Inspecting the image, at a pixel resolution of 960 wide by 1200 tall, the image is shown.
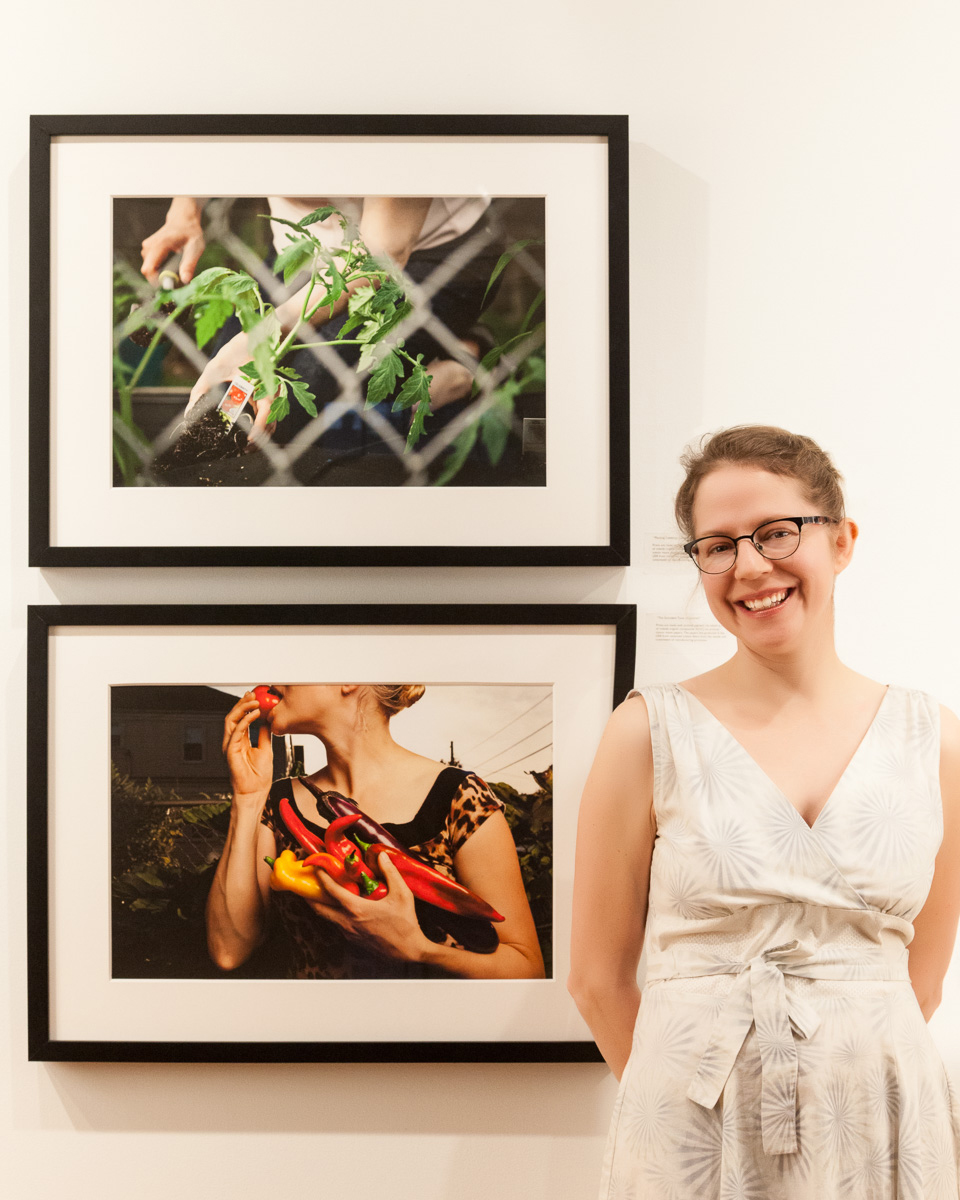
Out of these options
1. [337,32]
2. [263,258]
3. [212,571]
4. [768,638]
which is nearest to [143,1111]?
[212,571]

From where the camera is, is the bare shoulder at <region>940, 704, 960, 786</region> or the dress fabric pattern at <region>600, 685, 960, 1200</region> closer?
the dress fabric pattern at <region>600, 685, 960, 1200</region>

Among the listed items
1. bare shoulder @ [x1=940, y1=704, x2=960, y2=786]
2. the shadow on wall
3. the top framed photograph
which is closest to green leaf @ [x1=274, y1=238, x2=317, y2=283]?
the top framed photograph

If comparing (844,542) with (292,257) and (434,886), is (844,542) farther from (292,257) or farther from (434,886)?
(292,257)

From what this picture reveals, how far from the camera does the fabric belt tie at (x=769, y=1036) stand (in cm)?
80

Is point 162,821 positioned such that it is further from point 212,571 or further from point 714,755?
point 714,755

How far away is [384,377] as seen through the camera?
1.12m

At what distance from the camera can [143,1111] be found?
3.75 feet

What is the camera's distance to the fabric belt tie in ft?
2.63

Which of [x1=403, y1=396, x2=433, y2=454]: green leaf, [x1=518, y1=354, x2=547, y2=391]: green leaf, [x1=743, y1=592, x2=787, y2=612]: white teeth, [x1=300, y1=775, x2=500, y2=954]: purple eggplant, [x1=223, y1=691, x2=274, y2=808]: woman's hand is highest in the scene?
[x1=518, y1=354, x2=547, y2=391]: green leaf

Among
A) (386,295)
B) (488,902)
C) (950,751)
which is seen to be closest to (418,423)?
(386,295)

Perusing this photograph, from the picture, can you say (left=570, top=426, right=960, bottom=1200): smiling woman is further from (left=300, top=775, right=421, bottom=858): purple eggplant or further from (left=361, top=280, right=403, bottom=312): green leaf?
(left=361, top=280, right=403, bottom=312): green leaf

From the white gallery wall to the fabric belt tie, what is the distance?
0.41 m

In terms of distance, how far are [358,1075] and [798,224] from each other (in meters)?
1.27

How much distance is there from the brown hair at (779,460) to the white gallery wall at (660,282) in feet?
0.80
